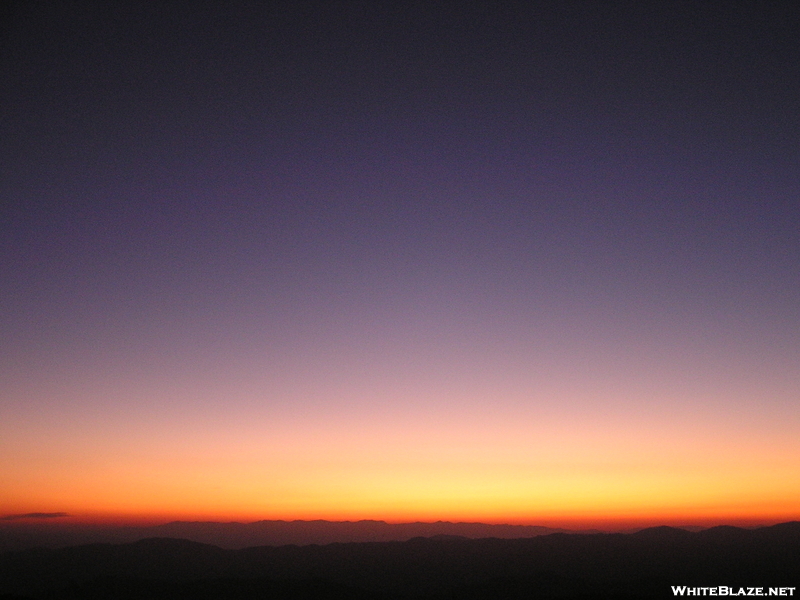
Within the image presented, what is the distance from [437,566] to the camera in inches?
5330

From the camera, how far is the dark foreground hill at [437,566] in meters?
99.5

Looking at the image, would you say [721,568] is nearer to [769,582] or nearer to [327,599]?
[769,582]

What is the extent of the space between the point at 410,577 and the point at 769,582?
69.1 m

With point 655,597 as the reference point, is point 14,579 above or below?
below

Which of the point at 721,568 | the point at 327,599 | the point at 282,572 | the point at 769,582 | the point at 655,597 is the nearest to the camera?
the point at 655,597

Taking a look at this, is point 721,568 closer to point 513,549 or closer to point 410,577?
point 513,549

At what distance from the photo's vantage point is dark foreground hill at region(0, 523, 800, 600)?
99.5 m

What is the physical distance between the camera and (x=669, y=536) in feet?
495

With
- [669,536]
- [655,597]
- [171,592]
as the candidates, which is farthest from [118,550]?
[669,536]

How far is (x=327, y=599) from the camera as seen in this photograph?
94.1 metres

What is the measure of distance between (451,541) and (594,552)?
36.4 m

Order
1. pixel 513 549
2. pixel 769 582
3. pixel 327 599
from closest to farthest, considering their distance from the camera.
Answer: pixel 327 599 < pixel 769 582 < pixel 513 549

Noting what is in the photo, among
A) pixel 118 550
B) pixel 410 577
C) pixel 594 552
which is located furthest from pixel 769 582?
pixel 118 550

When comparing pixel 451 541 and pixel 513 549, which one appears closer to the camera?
pixel 513 549
